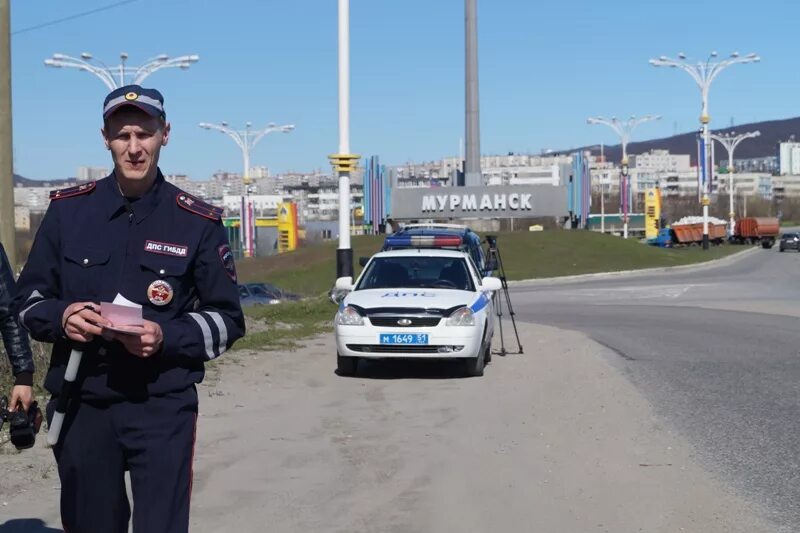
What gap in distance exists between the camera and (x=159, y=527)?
12.1 ft

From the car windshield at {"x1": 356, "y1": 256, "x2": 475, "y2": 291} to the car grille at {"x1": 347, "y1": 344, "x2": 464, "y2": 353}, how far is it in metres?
1.23

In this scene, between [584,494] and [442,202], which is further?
[442,202]

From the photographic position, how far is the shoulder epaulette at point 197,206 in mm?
3875

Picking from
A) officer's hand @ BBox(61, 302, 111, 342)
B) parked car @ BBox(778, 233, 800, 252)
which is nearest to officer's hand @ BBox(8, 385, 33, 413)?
officer's hand @ BBox(61, 302, 111, 342)

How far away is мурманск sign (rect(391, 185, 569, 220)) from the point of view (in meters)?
62.7

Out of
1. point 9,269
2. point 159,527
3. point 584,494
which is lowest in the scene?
point 584,494

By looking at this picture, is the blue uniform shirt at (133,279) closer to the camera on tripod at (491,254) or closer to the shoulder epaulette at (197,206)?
the shoulder epaulette at (197,206)

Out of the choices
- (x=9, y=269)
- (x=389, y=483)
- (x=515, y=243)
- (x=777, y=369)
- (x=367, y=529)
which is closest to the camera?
(x=9, y=269)

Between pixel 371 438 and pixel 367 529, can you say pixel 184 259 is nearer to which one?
pixel 367 529

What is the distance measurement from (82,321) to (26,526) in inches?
119

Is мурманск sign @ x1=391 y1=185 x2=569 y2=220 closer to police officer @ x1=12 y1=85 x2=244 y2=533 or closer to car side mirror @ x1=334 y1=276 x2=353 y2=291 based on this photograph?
car side mirror @ x1=334 y1=276 x2=353 y2=291

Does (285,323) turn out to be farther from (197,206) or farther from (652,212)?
(652,212)

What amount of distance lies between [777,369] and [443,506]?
25.4 ft

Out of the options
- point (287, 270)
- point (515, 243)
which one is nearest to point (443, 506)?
point (287, 270)
